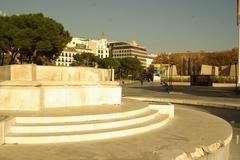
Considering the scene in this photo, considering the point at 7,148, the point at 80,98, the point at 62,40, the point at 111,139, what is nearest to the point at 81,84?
the point at 80,98

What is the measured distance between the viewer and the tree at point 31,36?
38.0 metres

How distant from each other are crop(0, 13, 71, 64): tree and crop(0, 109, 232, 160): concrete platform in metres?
33.0

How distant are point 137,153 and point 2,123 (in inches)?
104

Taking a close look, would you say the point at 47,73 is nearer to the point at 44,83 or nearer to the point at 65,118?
the point at 44,83

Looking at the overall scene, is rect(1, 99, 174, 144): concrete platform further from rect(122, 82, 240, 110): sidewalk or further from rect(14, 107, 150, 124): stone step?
rect(122, 82, 240, 110): sidewalk

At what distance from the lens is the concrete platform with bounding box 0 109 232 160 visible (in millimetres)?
5566

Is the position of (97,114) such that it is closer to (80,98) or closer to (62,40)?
(80,98)

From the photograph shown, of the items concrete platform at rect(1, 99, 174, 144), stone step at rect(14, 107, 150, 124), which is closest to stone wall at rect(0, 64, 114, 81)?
concrete platform at rect(1, 99, 174, 144)

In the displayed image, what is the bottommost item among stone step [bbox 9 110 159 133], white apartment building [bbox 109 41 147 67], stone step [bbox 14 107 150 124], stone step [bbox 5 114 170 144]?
stone step [bbox 5 114 170 144]

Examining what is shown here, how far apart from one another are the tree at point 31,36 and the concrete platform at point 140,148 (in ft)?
108

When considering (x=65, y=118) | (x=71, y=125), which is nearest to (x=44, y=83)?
(x=65, y=118)

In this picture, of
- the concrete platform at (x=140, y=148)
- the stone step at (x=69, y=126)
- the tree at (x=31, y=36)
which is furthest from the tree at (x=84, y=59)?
the concrete platform at (x=140, y=148)

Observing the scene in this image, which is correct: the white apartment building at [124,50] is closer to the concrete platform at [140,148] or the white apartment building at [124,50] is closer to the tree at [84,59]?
the tree at [84,59]

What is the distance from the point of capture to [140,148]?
618 cm
